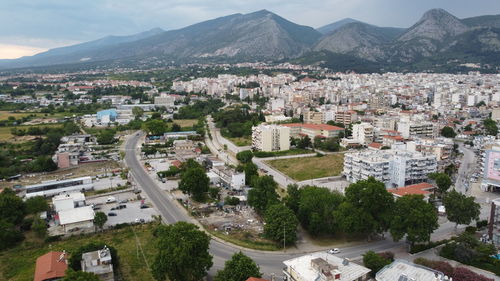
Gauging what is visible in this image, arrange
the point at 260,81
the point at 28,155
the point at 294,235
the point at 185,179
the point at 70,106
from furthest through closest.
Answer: the point at 260,81
the point at 70,106
the point at 28,155
the point at 185,179
the point at 294,235

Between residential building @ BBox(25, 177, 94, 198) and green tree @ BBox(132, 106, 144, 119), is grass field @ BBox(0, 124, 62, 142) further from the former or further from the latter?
residential building @ BBox(25, 177, 94, 198)

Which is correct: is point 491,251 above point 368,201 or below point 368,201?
below

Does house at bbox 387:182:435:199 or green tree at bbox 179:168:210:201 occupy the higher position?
green tree at bbox 179:168:210:201

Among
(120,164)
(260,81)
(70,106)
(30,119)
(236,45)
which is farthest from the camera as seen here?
(236,45)

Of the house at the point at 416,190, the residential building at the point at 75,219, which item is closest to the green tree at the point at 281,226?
the house at the point at 416,190

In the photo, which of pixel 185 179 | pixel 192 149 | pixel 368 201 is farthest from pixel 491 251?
pixel 192 149

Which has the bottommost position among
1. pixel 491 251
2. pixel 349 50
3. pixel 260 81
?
pixel 491 251

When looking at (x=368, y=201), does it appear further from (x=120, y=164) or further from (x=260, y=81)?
(x=260, y=81)

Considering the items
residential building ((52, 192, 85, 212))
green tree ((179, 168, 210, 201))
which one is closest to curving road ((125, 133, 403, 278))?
green tree ((179, 168, 210, 201))
